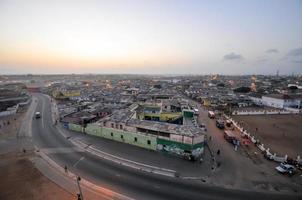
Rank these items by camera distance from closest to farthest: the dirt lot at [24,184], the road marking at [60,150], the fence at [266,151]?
the dirt lot at [24,184], the fence at [266,151], the road marking at [60,150]

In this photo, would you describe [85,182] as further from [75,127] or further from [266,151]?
[266,151]

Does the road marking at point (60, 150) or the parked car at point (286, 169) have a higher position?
the parked car at point (286, 169)

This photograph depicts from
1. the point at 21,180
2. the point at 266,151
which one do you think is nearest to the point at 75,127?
the point at 21,180

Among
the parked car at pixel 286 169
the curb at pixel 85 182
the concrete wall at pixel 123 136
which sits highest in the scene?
the concrete wall at pixel 123 136

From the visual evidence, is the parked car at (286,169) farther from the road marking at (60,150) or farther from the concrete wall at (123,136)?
the road marking at (60,150)

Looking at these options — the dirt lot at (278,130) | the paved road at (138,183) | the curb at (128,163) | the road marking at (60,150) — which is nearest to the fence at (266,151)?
the dirt lot at (278,130)

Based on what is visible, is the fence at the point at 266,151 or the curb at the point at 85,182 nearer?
the curb at the point at 85,182

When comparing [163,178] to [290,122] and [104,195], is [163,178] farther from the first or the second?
[290,122]
